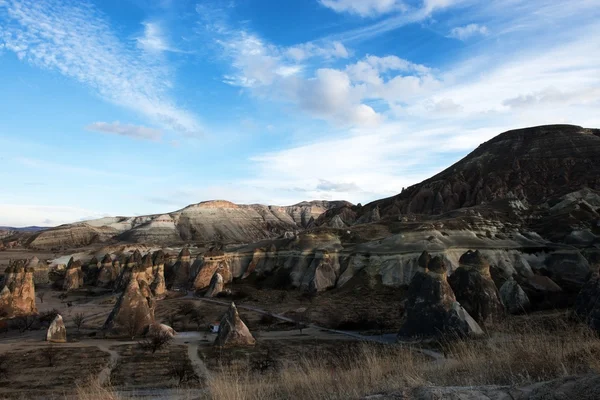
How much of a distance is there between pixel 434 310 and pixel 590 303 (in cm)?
745

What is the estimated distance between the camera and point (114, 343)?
95.9ft

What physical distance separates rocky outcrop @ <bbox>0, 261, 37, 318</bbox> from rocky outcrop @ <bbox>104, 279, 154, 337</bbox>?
473 inches

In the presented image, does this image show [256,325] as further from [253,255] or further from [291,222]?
[291,222]

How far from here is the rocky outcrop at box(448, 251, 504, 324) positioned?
2794cm

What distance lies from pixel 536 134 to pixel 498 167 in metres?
22.4

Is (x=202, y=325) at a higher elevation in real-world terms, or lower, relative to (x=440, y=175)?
lower

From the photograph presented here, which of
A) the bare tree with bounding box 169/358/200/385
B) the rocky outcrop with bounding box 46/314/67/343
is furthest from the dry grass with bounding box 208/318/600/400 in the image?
the rocky outcrop with bounding box 46/314/67/343

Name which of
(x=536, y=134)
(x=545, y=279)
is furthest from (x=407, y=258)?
(x=536, y=134)

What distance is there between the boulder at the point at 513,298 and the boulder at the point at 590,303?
32.1 feet

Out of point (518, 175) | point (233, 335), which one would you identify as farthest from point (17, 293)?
point (518, 175)

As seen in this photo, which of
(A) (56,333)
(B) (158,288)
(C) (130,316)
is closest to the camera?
(A) (56,333)

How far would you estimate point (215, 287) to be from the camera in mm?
51906

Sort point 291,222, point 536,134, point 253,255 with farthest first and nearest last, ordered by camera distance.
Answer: point 291,222 → point 536,134 → point 253,255

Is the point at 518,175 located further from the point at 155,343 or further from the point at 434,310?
the point at 155,343
